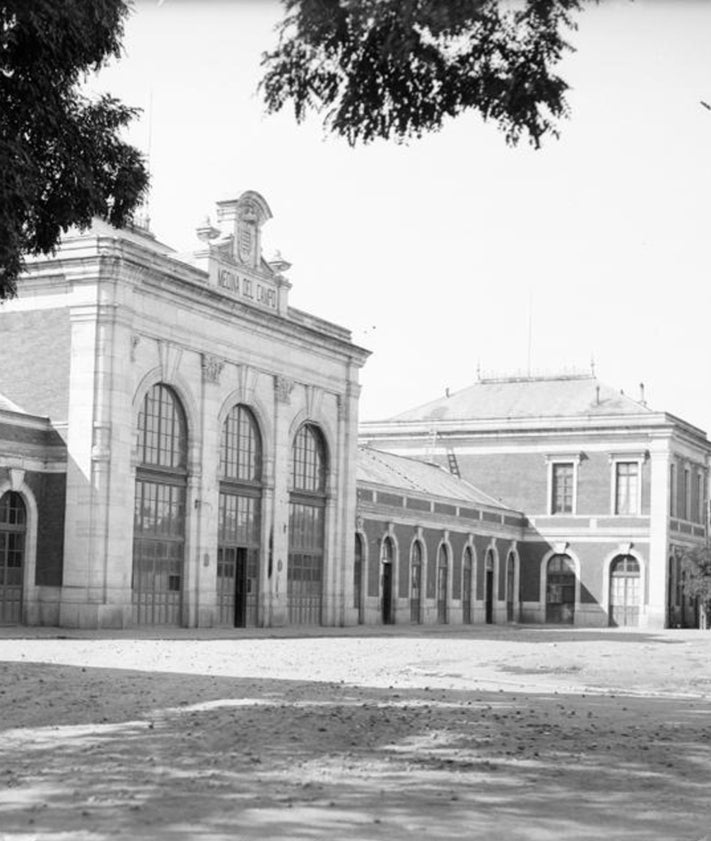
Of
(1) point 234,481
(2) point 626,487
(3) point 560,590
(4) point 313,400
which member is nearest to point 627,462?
(2) point 626,487

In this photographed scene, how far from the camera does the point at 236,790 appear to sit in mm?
9789

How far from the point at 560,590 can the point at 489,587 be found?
4510 millimetres

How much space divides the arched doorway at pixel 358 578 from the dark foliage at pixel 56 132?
30.4 m

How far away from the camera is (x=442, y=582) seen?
53.3 m

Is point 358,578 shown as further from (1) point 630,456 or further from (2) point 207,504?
(1) point 630,456

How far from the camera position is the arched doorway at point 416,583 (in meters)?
50.2

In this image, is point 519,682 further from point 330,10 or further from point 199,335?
point 199,335

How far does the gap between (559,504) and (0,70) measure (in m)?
49.8

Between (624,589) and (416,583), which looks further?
(624,589)

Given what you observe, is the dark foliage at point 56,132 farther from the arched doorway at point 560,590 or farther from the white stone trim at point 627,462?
the arched doorway at point 560,590

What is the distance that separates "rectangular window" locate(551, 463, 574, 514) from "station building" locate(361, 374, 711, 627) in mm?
44

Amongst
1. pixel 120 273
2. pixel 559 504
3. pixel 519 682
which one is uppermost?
pixel 120 273

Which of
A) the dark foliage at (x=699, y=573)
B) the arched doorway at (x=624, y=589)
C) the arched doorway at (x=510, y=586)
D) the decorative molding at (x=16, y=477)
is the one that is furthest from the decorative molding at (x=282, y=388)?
the arched doorway at (x=624, y=589)

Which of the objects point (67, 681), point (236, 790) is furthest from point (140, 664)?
point (236, 790)
